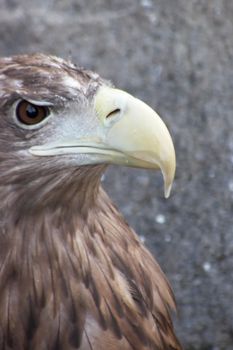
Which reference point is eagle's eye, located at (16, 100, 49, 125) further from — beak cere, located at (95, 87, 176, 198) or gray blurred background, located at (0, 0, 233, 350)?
gray blurred background, located at (0, 0, 233, 350)

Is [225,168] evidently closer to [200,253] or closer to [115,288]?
[200,253]

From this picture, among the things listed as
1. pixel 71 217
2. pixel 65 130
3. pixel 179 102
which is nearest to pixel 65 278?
pixel 71 217

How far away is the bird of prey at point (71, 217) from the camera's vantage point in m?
2.71

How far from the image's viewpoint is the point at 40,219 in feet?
9.50

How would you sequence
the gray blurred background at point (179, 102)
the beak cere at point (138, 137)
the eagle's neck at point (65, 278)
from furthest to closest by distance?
the gray blurred background at point (179, 102), the eagle's neck at point (65, 278), the beak cere at point (138, 137)

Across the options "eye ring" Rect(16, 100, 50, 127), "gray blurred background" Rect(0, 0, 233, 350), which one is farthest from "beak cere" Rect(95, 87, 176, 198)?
"gray blurred background" Rect(0, 0, 233, 350)

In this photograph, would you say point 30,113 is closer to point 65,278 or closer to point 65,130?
point 65,130

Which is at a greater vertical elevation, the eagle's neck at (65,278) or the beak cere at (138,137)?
the beak cere at (138,137)

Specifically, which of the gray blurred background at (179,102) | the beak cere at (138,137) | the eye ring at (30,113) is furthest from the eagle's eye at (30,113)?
the gray blurred background at (179,102)

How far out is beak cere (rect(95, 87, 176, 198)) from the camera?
8.68 feet

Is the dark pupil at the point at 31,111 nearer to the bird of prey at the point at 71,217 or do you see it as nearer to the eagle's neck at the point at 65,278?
the bird of prey at the point at 71,217

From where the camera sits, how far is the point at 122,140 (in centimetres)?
267

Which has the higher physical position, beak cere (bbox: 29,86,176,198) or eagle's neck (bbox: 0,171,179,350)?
beak cere (bbox: 29,86,176,198)

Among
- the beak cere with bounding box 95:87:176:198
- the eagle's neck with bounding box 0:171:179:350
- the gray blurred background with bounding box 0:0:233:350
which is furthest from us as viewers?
the gray blurred background with bounding box 0:0:233:350
